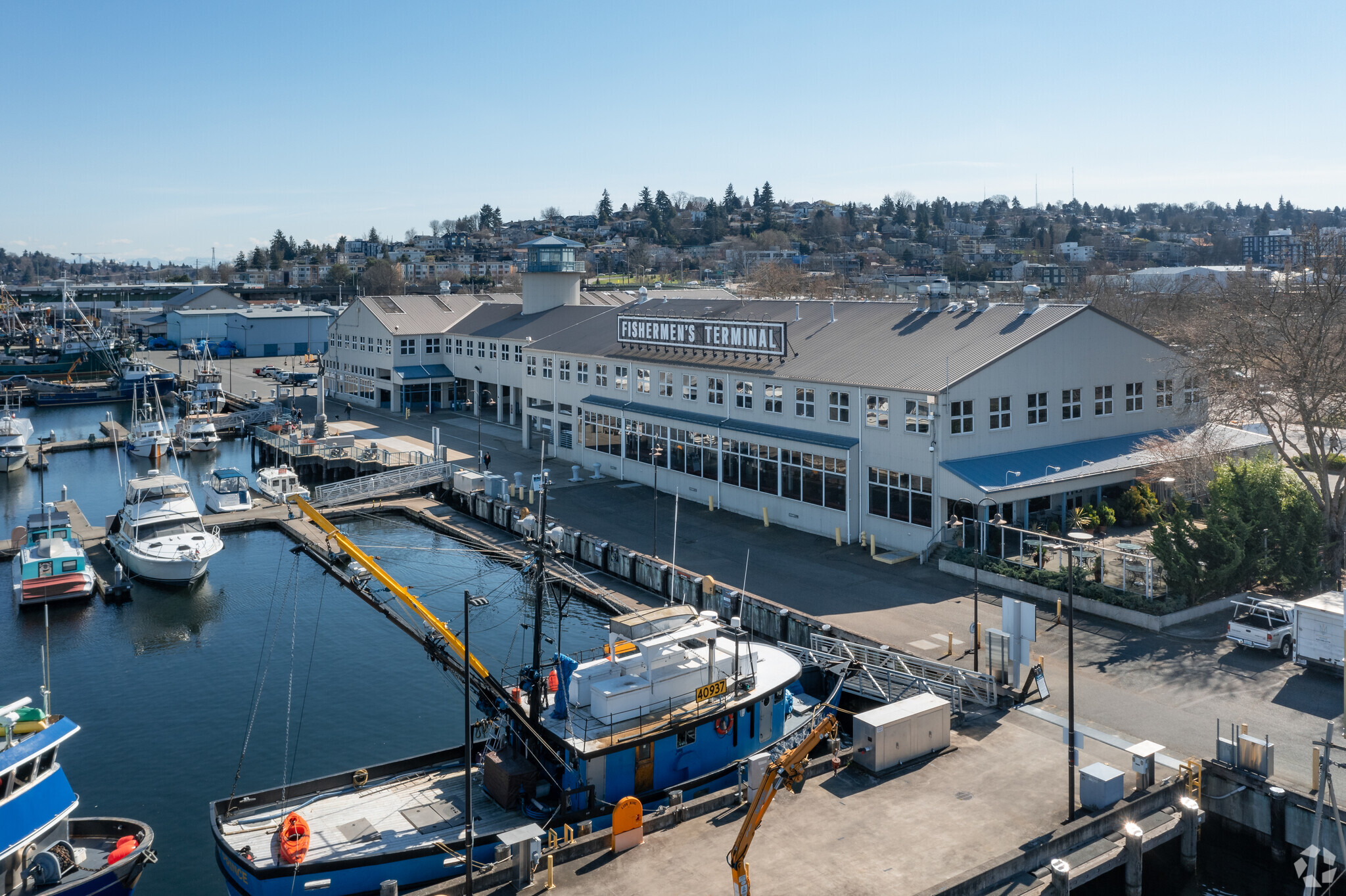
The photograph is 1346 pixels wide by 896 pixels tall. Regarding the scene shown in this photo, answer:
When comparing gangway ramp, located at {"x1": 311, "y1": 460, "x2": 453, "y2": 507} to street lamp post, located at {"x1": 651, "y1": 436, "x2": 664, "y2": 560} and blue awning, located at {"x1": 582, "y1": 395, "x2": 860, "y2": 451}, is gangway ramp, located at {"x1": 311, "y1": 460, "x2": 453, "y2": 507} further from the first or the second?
street lamp post, located at {"x1": 651, "y1": 436, "x2": 664, "y2": 560}

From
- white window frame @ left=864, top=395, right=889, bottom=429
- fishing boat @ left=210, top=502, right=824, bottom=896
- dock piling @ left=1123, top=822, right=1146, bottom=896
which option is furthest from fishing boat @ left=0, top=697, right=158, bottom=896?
Answer: white window frame @ left=864, top=395, right=889, bottom=429

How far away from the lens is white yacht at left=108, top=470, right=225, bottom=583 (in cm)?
3938

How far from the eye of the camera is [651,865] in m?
17.7

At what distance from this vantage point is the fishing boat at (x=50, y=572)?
36500 millimetres

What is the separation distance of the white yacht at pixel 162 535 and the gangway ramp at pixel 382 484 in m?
5.76

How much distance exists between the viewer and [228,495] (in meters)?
49.9

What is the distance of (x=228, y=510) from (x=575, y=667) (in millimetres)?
33474

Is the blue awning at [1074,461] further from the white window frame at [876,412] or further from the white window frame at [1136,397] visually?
the white window frame at [876,412]

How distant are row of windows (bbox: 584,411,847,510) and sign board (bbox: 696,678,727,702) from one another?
17.8 meters

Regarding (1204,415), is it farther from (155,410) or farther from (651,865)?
(155,410)

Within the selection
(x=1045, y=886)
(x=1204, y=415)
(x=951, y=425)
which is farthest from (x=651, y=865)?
(x=1204, y=415)

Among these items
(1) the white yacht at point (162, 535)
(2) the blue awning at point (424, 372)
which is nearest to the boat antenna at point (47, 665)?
(1) the white yacht at point (162, 535)

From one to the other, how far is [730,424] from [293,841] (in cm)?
2842

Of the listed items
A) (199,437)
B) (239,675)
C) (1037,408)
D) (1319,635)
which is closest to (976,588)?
(1319,635)
